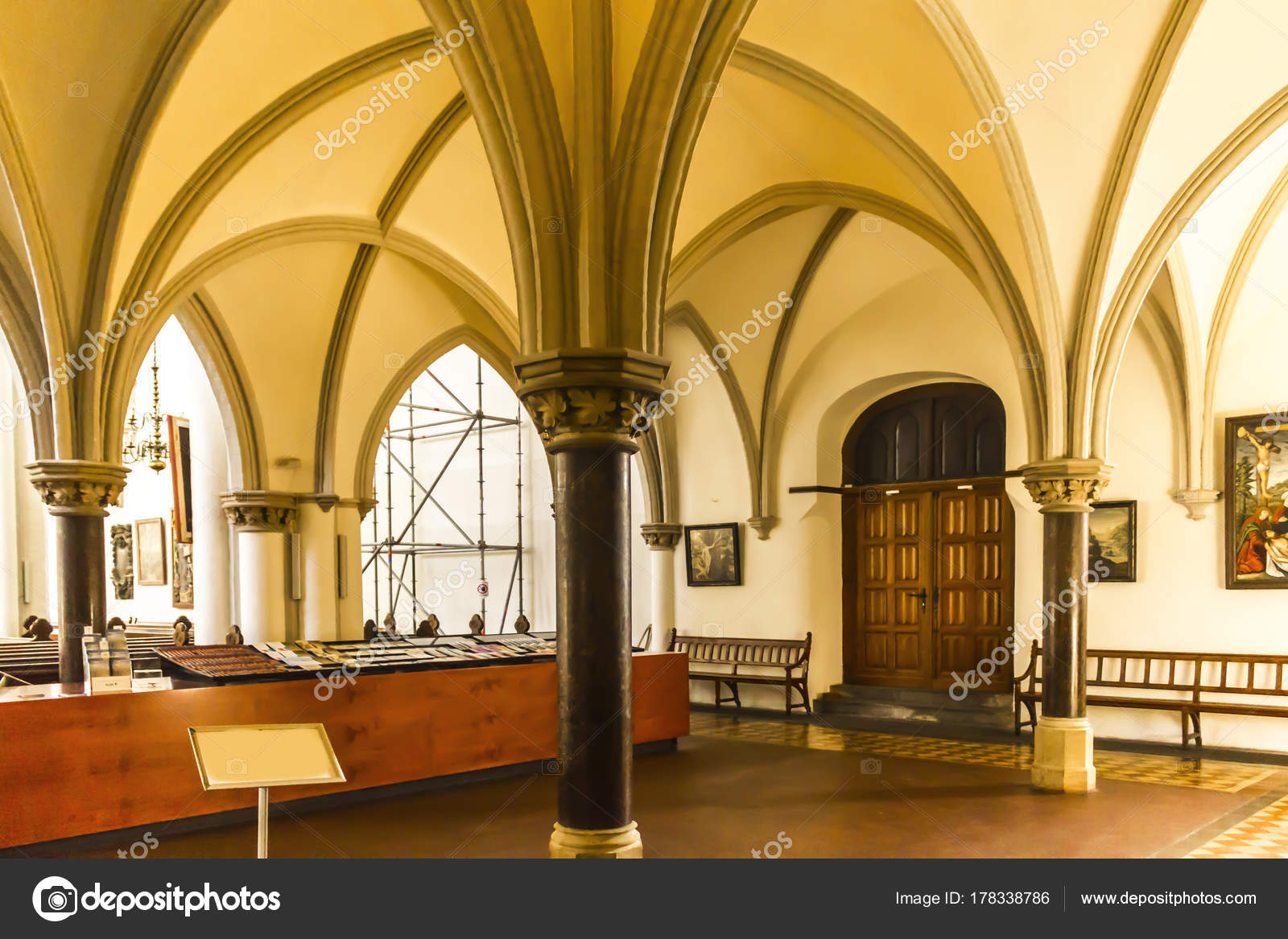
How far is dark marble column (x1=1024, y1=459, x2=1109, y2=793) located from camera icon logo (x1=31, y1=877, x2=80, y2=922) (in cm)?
631

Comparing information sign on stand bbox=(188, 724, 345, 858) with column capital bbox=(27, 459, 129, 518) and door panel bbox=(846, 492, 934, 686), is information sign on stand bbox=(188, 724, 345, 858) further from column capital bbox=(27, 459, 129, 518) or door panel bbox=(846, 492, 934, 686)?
door panel bbox=(846, 492, 934, 686)

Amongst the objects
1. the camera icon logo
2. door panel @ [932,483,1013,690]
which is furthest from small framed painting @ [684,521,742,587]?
the camera icon logo

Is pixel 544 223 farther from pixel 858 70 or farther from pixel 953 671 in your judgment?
pixel 953 671

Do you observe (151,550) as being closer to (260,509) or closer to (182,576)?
(182,576)

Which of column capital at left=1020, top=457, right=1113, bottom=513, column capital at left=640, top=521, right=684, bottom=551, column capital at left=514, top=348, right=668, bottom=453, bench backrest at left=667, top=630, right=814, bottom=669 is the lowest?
bench backrest at left=667, top=630, right=814, bottom=669

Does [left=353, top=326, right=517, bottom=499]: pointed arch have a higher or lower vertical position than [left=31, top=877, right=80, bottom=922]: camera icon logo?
higher

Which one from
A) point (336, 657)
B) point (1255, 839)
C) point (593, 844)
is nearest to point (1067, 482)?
point (1255, 839)

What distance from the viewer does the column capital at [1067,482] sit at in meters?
7.41

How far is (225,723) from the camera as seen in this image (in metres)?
6.27

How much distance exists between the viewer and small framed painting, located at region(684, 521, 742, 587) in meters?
12.6

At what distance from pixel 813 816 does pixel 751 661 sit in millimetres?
5814

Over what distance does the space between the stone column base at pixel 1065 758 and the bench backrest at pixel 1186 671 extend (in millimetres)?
2425

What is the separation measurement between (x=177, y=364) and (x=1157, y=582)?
14.8m

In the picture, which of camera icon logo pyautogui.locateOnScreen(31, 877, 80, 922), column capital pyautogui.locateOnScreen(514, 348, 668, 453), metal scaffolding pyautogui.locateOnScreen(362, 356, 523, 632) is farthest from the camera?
metal scaffolding pyautogui.locateOnScreen(362, 356, 523, 632)
